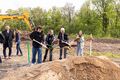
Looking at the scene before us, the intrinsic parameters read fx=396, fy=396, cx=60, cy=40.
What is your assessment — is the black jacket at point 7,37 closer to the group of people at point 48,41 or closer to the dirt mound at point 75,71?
the group of people at point 48,41

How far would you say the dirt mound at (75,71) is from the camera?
1165 cm

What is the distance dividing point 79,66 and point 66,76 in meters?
0.60

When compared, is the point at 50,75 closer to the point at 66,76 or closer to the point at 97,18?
the point at 66,76

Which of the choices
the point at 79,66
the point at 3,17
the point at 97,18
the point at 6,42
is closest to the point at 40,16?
the point at 97,18

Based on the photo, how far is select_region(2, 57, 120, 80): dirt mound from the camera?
11.6m

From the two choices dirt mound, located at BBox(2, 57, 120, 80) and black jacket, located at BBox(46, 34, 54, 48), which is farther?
black jacket, located at BBox(46, 34, 54, 48)

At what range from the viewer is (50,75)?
1158 centimetres

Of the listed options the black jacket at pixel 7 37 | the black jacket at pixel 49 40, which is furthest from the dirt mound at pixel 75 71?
the black jacket at pixel 7 37

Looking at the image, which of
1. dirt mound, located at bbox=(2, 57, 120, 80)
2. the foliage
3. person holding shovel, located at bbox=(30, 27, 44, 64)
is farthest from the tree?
dirt mound, located at bbox=(2, 57, 120, 80)

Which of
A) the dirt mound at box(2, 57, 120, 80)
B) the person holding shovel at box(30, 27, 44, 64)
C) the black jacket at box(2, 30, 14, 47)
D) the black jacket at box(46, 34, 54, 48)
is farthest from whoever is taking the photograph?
the black jacket at box(2, 30, 14, 47)

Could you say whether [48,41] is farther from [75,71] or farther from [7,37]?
[75,71]

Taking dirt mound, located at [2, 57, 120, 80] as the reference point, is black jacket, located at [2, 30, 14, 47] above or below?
above

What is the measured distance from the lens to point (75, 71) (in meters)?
11.8

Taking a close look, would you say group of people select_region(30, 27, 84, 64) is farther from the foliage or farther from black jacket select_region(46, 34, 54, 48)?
the foliage
